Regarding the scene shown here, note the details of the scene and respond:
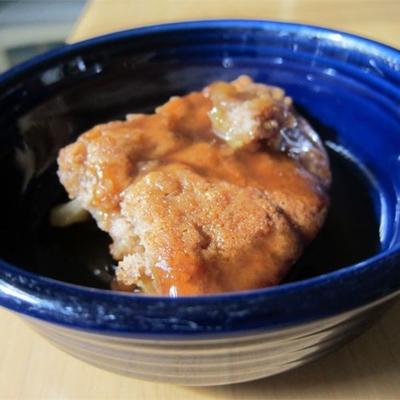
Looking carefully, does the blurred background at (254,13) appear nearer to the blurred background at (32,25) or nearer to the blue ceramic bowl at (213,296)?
the blue ceramic bowl at (213,296)

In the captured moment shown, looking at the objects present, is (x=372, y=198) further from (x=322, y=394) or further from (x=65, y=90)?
(x=65, y=90)

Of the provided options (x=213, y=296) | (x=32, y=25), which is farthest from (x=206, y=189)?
(x=32, y=25)

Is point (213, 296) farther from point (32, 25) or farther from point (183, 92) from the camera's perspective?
point (32, 25)

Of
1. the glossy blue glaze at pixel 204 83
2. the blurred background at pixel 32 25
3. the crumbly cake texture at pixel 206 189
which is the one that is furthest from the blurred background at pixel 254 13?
the blurred background at pixel 32 25

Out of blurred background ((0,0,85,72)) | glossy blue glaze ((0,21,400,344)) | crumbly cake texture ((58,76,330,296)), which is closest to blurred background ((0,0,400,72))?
glossy blue glaze ((0,21,400,344))

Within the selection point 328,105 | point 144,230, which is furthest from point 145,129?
point 328,105

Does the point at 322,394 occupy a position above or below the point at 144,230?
below
